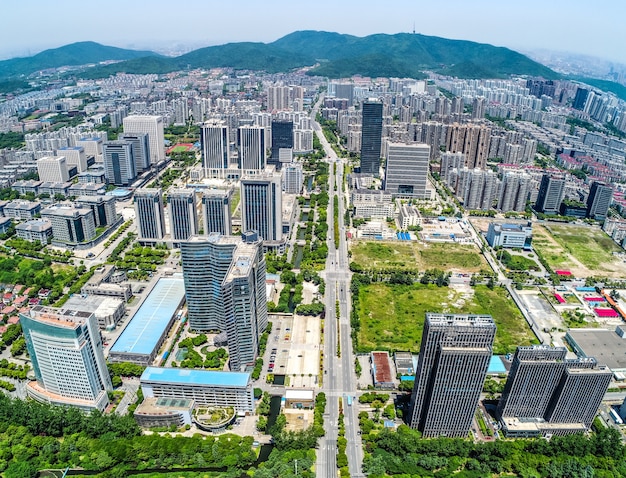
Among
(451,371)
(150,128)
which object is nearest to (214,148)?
(150,128)

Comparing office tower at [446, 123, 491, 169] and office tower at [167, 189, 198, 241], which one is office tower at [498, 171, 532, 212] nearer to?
office tower at [446, 123, 491, 169]

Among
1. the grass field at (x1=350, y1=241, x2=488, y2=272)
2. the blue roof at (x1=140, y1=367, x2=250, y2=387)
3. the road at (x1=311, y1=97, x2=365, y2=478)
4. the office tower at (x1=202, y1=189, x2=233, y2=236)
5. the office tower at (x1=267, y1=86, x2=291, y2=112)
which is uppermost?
the office tower at (x1=267, y1=86, x2=291, y2=112)

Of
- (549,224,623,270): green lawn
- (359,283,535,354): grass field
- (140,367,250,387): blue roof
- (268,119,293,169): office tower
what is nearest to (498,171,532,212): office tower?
(549,224,623,270): green lawn

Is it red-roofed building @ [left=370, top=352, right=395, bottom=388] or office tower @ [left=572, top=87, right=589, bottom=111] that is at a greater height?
office tower @ [left=572, top=87, right=589, bottom=111]

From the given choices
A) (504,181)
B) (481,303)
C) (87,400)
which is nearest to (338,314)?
(481,303)

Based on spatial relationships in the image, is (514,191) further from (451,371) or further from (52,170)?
(52,170)

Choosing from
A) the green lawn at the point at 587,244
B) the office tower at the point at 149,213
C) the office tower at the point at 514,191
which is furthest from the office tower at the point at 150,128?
the green lawn at the point at 587,244

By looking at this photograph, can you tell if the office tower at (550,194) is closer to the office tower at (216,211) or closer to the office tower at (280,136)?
the office tower at (280,136)
